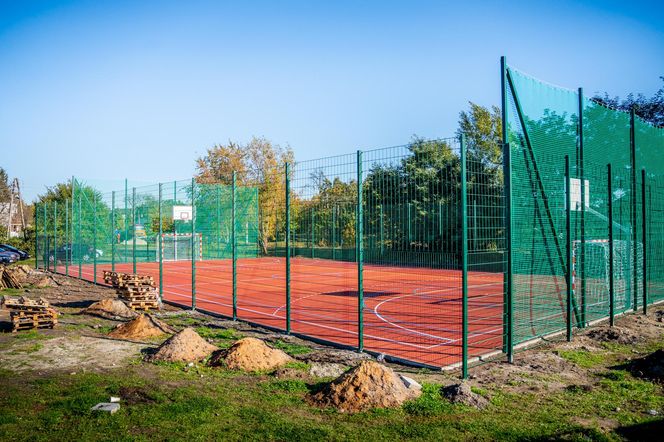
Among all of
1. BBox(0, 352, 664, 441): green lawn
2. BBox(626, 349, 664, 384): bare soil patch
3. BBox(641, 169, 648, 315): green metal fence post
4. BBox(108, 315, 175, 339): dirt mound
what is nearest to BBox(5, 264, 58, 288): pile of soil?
BBox(108, 315, 175, 339): dirt mound

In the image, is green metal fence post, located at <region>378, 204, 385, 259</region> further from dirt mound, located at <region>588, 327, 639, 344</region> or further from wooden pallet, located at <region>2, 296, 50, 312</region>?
wooden pallet, located at <region>2, 296, 50, 312</region>

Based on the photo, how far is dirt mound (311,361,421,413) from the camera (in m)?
6.19

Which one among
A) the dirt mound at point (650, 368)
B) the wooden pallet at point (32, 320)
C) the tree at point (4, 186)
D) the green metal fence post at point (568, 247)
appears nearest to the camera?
the dirt mound at point (650, 368)

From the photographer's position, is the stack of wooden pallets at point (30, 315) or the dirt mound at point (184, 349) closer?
the dirt mound at point (184, 349)

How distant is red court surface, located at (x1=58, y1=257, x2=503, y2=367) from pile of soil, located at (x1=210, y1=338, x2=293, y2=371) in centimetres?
194

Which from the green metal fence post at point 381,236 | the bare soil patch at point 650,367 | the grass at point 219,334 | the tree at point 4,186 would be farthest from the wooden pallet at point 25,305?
the tree at point 4,186

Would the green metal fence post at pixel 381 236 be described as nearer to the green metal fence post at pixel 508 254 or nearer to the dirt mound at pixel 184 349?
the green metal fence post at pixel 508 254

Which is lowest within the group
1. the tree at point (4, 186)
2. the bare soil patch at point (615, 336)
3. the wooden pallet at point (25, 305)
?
the bare soil patch at point (615, 336)

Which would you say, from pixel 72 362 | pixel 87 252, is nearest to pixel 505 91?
pixel 72 362

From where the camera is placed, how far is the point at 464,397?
6.32 metres

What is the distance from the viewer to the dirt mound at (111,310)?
13.2 meters

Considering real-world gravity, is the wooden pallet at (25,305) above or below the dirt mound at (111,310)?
above

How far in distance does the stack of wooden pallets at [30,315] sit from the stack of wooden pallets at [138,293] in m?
2.78

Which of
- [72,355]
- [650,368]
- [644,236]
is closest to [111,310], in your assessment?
[72,355]
